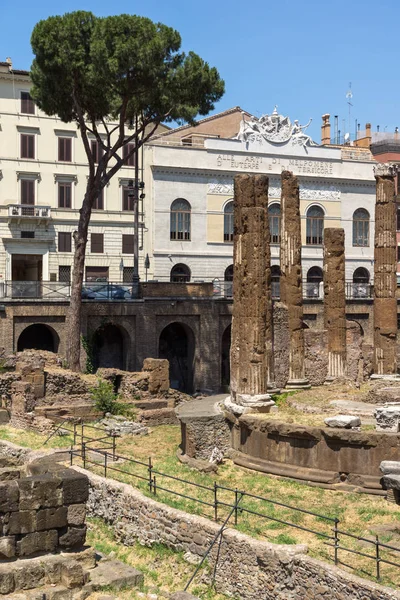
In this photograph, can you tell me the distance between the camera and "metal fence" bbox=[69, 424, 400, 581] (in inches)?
469

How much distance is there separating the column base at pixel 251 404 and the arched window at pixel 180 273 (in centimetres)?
2482

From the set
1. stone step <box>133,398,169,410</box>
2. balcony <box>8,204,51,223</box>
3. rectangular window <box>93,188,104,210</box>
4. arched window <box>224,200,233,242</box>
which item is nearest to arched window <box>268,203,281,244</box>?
arched window <box>224,200,233,242</box>

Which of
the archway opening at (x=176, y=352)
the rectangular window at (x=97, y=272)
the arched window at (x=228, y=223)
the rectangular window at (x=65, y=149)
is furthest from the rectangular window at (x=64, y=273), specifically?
the arched window at (x=228, y=223)

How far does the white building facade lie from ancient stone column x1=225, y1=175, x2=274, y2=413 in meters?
23.0

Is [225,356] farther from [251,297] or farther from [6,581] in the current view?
[6,581]

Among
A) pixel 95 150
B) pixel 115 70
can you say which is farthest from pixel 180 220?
pixel 115 70

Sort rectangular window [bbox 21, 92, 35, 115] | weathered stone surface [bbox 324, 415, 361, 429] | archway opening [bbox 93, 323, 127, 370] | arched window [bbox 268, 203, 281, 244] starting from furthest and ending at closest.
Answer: arched window [bbox 268, 203, 281, 244] → rectangular window [bbox 21, 92, 35, 115] → archway opening [bbox 93, 323, 127, 370] → weathered stone surface [bbox 324, 415, 361, 429]

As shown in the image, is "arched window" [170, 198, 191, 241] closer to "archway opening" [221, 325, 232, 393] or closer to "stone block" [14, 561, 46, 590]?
"archway opening" [221, 325, 232, 393]

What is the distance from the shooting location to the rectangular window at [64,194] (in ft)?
140

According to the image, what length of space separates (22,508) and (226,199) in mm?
34892

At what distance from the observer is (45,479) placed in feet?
39.7

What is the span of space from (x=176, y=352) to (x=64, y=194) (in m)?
9.98

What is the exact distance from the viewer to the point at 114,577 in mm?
11945

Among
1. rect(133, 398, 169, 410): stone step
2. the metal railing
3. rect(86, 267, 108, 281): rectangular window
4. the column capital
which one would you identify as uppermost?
the column capital
